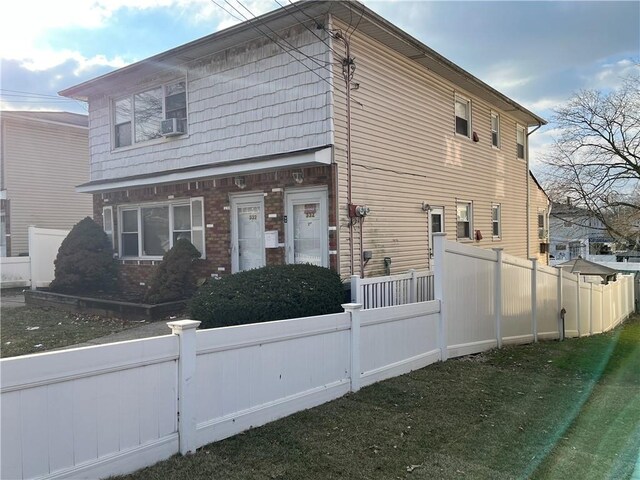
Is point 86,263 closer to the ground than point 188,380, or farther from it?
farther from it

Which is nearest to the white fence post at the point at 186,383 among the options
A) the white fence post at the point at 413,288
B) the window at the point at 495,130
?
the white fence post at the point at 413,288

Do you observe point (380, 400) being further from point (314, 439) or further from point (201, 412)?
point (201, 412)

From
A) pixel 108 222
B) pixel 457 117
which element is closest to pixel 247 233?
pixel 108 222

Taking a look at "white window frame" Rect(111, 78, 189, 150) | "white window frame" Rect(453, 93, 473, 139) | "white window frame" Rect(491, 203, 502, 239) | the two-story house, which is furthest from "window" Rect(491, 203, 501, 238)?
"white window frame" Rect(111, 78, 189, 150)

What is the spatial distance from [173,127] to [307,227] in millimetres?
4392

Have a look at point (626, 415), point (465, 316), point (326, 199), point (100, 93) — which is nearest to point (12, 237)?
point (100, 93)

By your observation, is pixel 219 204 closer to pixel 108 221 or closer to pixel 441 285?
pixel 108 221

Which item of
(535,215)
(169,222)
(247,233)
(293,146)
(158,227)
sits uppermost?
(293,146)

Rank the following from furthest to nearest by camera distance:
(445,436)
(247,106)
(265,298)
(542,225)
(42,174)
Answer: (542,225), (42,174), (247,106), (265,298), (445,436)

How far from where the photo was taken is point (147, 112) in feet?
40.7

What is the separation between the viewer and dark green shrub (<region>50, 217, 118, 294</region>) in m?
11.7

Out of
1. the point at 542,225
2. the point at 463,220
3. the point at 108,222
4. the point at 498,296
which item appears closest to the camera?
the point at 498,296

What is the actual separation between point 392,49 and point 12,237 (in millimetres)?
15341

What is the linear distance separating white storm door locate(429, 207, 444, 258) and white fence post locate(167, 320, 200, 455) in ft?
28.9
